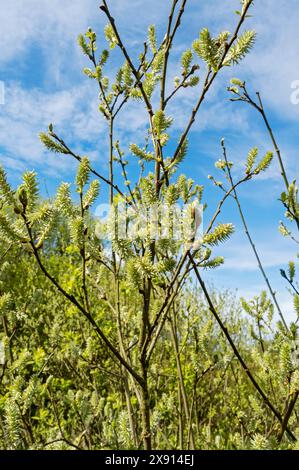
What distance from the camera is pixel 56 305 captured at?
583cm

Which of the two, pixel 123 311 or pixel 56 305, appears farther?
pixel 56 305

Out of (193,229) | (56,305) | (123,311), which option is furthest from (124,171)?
(56,305)

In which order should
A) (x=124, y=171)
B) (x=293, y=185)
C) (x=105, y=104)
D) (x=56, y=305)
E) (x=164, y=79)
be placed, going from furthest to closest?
1. (x=56, y=305)
2. (x=124, y=171)
3. (x=105, y=104)
4. (x=293, y=185)
5. (x=164, y=79)

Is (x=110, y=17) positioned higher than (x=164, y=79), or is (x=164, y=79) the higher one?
(x=110, y=17)

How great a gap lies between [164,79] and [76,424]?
A: 148 inches

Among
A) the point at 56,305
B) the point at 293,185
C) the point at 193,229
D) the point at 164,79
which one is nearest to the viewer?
the point at 193,229

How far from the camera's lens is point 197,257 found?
5.38ft

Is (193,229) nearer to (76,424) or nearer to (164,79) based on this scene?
(164,79)

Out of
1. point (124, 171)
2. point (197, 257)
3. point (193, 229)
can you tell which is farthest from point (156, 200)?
point (124, 171)

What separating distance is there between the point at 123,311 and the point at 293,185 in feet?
3.87
